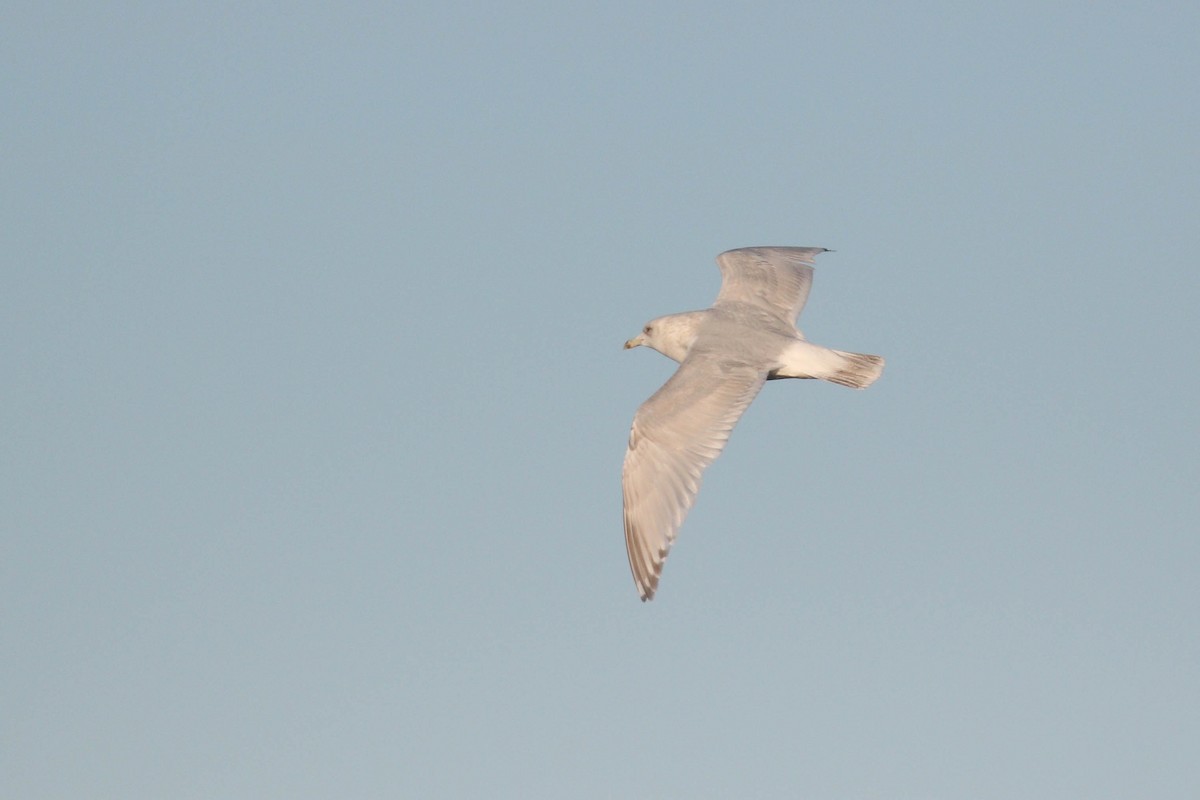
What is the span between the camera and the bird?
53.5ft

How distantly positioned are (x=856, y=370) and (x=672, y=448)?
2.67 metres

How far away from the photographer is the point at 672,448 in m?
16.6

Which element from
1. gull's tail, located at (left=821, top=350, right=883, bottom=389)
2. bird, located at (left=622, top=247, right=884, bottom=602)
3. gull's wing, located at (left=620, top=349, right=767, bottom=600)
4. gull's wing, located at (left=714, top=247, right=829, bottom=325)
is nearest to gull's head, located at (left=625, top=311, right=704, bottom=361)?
bird, located at (left=622, top=247, right=884, bottom=602)

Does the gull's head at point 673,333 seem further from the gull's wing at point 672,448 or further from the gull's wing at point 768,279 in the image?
the gull's wing at point 672,448

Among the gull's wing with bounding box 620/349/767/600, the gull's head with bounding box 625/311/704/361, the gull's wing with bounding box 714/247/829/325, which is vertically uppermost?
the gull's wing with bounding box 714/247/829/325

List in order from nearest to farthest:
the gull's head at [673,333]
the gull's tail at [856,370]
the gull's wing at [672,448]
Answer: the gull's wing at [672,448]
the gull's tail at [856,370]
the gull's head at [673,333]

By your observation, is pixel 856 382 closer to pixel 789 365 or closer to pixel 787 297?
pixel 789 365

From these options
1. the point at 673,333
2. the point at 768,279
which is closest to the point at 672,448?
the point at 673,333

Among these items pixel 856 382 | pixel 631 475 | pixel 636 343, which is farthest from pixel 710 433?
pixel 636 343

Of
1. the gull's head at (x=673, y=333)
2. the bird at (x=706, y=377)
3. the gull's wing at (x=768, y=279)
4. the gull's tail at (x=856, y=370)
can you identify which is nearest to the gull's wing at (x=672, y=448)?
the bird at (x=706, y=377)

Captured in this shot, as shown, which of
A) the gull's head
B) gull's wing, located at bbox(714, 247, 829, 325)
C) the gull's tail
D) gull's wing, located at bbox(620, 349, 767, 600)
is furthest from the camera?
Answer: gull's wing, located at bbox(714, 247, 829, 325)

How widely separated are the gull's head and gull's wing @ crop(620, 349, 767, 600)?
137 centimetres

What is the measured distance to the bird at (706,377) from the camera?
53.5 feet

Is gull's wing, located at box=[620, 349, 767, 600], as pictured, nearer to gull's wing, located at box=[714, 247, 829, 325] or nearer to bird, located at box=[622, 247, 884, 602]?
bird, located at box=[622, 247, 884, 602]
